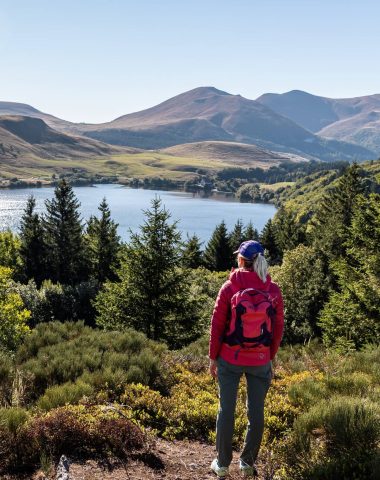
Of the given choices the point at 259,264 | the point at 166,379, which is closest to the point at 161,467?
the point at 259,264

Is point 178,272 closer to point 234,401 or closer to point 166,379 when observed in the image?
point 166,379

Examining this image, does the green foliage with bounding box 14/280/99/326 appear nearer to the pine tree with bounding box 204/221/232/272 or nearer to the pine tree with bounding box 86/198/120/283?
the pine tree with bounding box 86/198/120/283

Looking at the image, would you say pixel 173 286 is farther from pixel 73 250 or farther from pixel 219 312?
pixel 73 250

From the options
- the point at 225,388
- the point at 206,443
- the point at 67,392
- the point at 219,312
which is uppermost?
the point at 219,312

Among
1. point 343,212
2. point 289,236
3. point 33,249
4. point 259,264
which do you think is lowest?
point 33,249

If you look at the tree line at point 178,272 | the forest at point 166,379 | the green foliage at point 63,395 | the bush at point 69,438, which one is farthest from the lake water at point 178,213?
the bush at point 69,438

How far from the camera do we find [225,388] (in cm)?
494

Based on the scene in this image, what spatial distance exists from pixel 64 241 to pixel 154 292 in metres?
33.4

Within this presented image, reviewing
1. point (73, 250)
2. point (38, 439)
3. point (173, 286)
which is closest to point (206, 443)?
point (38, 439)

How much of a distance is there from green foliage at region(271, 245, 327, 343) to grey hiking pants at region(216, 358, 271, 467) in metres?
23.1

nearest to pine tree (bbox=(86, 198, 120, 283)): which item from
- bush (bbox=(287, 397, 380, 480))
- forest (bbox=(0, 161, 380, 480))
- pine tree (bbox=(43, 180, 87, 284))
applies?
pine tree (bbox=(43, 180, 87, 284))

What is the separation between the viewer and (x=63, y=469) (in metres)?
4.67

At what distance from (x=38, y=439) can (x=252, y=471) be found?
258cm

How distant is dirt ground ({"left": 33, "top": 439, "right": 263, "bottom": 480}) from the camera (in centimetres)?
505
